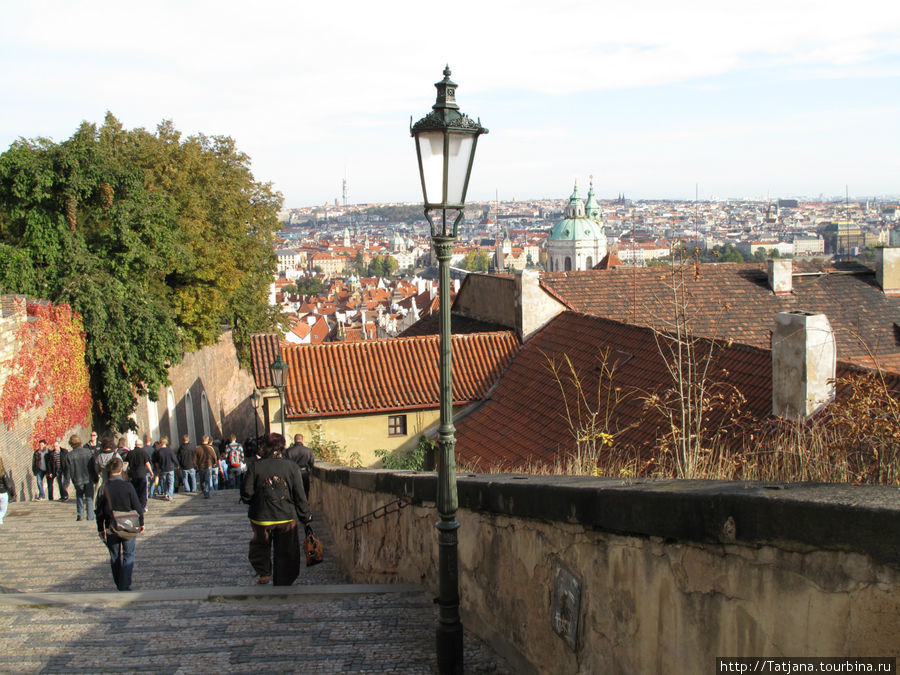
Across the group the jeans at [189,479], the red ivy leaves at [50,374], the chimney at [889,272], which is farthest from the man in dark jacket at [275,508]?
the chimney at [889,272]

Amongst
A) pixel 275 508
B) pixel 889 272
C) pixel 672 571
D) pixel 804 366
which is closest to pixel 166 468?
pixel 275 508

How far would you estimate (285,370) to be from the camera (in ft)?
56.7

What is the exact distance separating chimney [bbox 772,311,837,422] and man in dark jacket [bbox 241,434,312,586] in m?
5.87

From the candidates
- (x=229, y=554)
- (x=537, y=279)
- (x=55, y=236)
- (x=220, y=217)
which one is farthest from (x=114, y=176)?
(x=229, y=554)

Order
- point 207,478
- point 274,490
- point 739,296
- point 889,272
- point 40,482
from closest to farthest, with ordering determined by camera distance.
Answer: point 274,490 → point 40,482 → point 207,478 → point 739,296 → point 889,272

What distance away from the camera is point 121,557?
7531 millimetres

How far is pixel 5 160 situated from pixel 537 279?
43.2 feet

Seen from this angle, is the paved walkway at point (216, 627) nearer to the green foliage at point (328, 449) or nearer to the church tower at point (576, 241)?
the green foliage at point (328, 449)

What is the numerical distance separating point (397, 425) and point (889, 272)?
14.2 meters

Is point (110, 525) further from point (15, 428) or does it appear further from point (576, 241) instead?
point (576, 241)

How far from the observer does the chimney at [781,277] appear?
73.6ft

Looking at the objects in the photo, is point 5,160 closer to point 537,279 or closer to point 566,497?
point 537,279

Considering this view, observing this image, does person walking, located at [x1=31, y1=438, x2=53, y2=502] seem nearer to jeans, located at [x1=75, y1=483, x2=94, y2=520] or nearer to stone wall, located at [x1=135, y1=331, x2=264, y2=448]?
jeans, located at [x1=75, y1=483, x2=94, y2=520]

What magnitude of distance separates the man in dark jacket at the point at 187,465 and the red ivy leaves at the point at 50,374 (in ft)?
10.3
